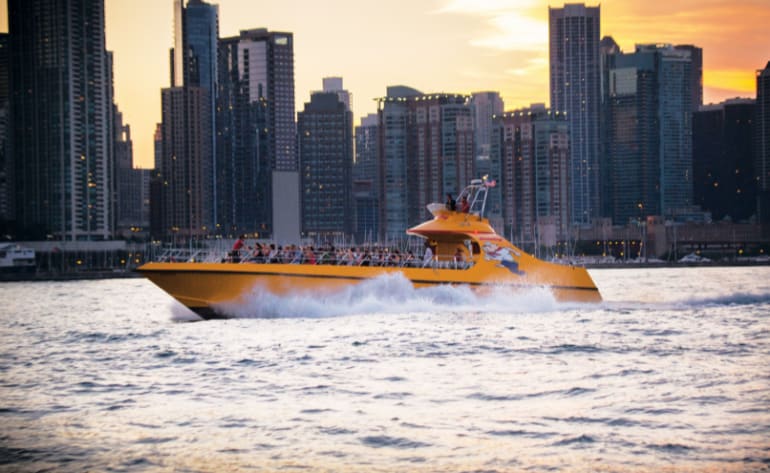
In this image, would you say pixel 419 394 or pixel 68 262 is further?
pixel 68 262

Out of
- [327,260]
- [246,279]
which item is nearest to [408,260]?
[327,260]

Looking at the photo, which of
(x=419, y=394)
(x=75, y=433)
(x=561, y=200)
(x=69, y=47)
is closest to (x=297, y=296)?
(x=419, y=394)

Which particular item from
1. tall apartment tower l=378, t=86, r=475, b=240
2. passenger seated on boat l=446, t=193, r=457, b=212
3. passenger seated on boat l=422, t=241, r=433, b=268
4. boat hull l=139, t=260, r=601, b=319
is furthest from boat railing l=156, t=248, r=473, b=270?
tall apartment tower l=378, t=86, r=475, b=240

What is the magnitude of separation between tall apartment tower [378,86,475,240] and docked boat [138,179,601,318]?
146 meters

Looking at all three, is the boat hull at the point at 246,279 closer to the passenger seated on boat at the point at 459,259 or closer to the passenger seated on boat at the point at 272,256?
the passenger seated on boat at the point at 272,256

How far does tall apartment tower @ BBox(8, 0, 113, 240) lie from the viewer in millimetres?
183750

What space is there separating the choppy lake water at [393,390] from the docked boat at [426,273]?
1.58 feet

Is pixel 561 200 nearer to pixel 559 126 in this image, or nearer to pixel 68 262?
pixel 559 126

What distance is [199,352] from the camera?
78.1 feet

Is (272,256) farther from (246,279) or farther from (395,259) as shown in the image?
(395,259)

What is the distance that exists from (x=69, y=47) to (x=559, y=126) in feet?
320

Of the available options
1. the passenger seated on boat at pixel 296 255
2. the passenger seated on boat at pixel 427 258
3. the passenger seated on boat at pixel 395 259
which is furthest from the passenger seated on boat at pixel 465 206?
the passenger seated on boat at pixel 296 255

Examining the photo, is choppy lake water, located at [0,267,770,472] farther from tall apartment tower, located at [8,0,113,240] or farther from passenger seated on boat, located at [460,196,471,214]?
tall apartment tower, located at [8,0,113,240]

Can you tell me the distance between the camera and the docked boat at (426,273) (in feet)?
95.7
